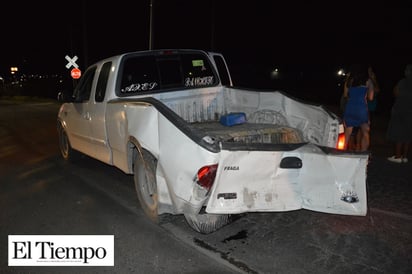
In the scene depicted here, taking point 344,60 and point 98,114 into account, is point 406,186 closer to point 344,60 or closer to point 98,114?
point 98,114

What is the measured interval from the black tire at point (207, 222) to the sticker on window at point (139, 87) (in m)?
2.28

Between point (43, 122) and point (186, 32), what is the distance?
126 feet

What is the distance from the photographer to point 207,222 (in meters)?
4.31

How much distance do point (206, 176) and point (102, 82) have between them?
9.93 ft

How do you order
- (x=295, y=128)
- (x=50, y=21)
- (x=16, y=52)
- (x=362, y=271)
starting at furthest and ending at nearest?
1. (x=16, y=52)
2. (x=50, y=21)
3. (x=295, y=128)
4. (x=362, y=271)

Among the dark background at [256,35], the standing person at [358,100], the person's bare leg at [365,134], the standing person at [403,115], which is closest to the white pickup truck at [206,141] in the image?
the standing person at [358,100]

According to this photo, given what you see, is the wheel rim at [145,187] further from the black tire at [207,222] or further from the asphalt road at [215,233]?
the black tire at [207,222]

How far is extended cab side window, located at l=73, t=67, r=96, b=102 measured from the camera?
6.61m

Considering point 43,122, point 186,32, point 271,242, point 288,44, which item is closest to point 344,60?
point 288,44

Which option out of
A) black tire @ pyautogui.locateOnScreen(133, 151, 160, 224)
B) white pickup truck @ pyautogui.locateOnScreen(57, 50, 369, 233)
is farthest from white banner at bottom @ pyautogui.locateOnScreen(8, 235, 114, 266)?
white pickup truck @ pyautogui.locateOnScreen(57, 50, 369, 233)

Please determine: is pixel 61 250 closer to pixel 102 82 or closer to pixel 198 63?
pixel 102 82

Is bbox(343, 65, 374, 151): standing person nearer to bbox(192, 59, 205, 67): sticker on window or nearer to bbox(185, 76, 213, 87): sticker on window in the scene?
bbox(185, 76, 213, 87): sticker on window

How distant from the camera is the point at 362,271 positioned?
3.62 metres

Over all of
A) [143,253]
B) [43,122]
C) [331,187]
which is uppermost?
[331,187]
